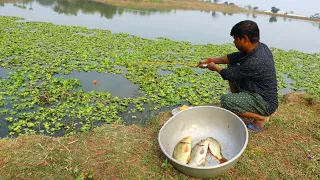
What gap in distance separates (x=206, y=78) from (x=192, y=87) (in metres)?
0.84

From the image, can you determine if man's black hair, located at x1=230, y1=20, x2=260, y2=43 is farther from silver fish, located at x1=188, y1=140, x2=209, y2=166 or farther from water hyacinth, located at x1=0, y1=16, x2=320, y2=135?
water hyacinth, located at x1=0, y1=16, x2=320, y2=135

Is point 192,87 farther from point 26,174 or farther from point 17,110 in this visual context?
point 26,174

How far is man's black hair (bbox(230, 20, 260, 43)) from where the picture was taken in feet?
8.45

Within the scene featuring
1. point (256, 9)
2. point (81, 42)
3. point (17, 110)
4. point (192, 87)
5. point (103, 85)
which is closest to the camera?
point (17, 110)

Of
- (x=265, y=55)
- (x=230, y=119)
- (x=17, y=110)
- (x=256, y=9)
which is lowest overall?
(x=17, y=110)

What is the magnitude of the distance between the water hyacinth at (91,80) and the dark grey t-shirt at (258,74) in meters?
1.90

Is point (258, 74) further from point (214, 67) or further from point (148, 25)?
point (148, 25)

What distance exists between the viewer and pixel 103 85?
5.18m

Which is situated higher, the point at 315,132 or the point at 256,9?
the point at 256,9

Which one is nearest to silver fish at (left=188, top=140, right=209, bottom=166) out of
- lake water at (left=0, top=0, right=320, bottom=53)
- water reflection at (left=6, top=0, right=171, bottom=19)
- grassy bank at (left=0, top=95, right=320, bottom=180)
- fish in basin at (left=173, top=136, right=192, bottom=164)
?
fish in basin at (left=173, top=136, right=192, bottom=164)

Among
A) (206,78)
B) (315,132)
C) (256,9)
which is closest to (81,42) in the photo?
(206,78)

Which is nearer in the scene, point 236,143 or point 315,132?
point 236,143

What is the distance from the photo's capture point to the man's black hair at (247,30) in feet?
8.45

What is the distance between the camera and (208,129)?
9.89ft
